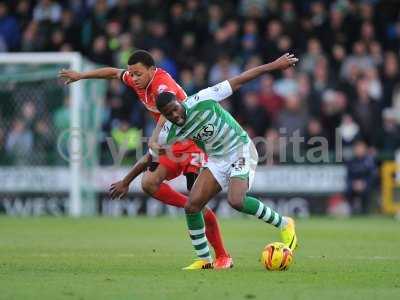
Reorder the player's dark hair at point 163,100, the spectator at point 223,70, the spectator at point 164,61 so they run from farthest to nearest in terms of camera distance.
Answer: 1. the spectator at point 164,61
2. the spectator at point 223,70
3. the player's dark hair at point 163,100

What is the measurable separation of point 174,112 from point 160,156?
146cm

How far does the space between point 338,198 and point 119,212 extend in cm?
472

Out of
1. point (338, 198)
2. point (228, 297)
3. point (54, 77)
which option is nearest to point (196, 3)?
point (54, 77)

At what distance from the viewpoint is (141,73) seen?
10.5 m

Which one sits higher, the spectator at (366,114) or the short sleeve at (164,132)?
the spectator at (366,114)

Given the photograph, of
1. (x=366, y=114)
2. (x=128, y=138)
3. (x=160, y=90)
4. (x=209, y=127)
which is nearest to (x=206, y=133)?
(x=209, y=127)

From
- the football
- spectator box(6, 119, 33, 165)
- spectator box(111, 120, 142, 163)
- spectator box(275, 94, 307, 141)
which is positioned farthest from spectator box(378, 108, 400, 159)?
the football

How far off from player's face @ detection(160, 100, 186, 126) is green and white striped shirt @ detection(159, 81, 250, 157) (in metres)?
0.10

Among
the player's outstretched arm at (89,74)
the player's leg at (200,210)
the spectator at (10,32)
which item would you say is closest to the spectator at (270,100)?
the spectator at (10,32)

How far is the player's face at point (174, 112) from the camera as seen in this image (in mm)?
9383

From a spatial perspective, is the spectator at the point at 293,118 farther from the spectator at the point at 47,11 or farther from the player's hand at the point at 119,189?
the player's hand at the point at 119,189

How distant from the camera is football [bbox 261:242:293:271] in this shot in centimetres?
977

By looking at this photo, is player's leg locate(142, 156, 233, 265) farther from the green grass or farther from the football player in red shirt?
the green grass

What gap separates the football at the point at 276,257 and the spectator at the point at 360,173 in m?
11.2
